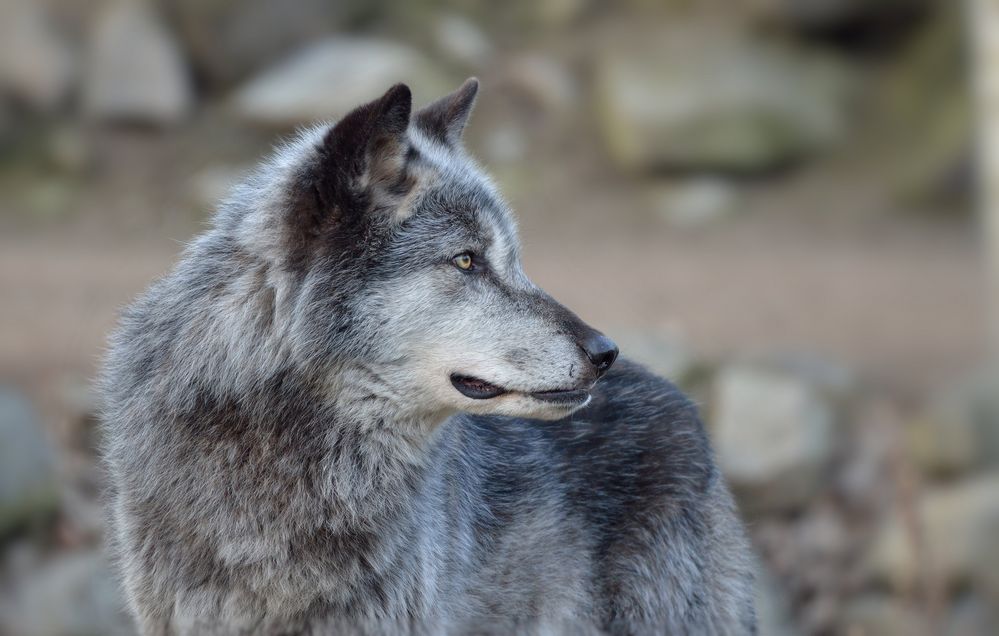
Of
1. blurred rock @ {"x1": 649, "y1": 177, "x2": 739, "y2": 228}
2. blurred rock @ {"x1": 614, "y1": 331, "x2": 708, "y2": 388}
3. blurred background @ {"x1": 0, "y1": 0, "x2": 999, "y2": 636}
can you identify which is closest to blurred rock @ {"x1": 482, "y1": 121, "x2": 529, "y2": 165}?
blurred background @ {"x1": 0, "y1": 0, "x2": 999, "y2": 636}

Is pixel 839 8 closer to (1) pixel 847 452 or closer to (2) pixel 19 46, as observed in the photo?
(1) pixel 847 452

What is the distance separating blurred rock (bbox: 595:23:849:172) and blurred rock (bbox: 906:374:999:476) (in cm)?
540

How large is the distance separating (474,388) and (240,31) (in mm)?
12287

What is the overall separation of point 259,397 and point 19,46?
40.2 ft

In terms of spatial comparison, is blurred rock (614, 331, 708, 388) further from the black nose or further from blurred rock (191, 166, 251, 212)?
blurred rock (191, 166, 251, 212)

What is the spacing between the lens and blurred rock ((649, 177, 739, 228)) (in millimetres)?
12992

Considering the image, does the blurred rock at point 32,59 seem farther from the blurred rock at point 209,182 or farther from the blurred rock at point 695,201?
the blurred rock at point 695,201

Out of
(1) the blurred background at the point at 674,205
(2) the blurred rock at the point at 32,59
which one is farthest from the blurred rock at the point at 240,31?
(2) the blurred rock at the point at 32,59

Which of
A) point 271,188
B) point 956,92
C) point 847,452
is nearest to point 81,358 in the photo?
point 847,452

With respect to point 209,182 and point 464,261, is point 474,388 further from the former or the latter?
point 209,182

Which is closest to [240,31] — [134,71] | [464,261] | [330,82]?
[134,71]

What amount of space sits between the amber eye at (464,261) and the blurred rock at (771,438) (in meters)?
4.94

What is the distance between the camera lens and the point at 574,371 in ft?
11.3

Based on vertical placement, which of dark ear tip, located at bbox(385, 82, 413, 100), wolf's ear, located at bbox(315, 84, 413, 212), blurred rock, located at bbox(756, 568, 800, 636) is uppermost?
dark ear tip, located at bbox(385, 82, 413, 100)
